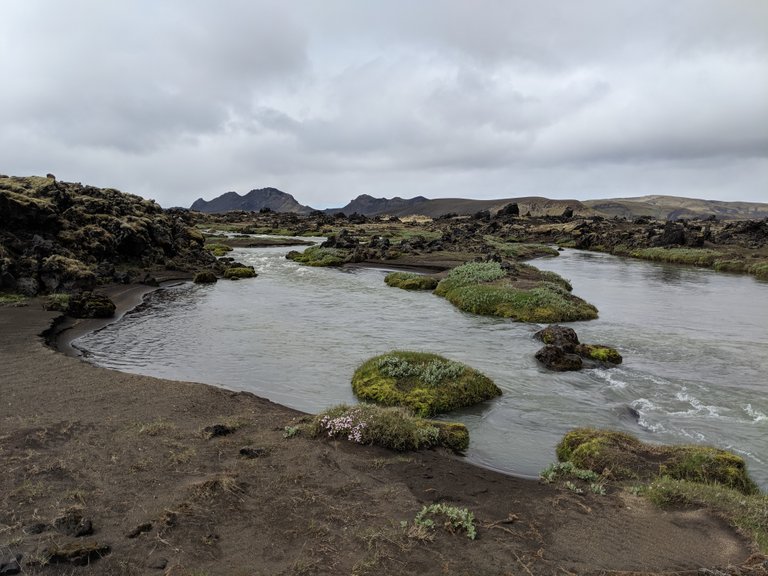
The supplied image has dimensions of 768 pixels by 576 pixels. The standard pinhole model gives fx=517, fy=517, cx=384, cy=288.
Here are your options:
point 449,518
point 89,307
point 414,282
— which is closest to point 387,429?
point 449,518

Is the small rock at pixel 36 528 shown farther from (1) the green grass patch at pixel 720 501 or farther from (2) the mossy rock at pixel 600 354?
(2) the mossy rock at pixel 600 354

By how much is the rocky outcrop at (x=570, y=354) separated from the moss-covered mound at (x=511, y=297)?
723 cm

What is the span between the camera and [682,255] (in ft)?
246

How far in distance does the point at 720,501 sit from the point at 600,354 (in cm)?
1351

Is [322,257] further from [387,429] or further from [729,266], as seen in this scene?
[387,429]

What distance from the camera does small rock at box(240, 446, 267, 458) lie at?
12.5 m

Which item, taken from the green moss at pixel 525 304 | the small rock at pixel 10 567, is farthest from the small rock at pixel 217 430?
the green moss at pixel 525 304

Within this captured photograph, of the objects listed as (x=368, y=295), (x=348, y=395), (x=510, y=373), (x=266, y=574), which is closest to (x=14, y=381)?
(x=348, y=395)

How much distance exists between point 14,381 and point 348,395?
11478 mm

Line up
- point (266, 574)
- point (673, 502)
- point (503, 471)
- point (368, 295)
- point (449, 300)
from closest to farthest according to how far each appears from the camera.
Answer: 1. point (266, 574)
2. point (673, 502)
3. point (503, 471)
4. point (449, 300)
5. point (368, 295)

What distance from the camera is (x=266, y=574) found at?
8172 millimetres

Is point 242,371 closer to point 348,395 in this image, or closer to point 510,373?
point 348,395

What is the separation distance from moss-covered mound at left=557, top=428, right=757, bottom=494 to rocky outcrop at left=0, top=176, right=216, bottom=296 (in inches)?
1414

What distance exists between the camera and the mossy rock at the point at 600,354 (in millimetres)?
23322
